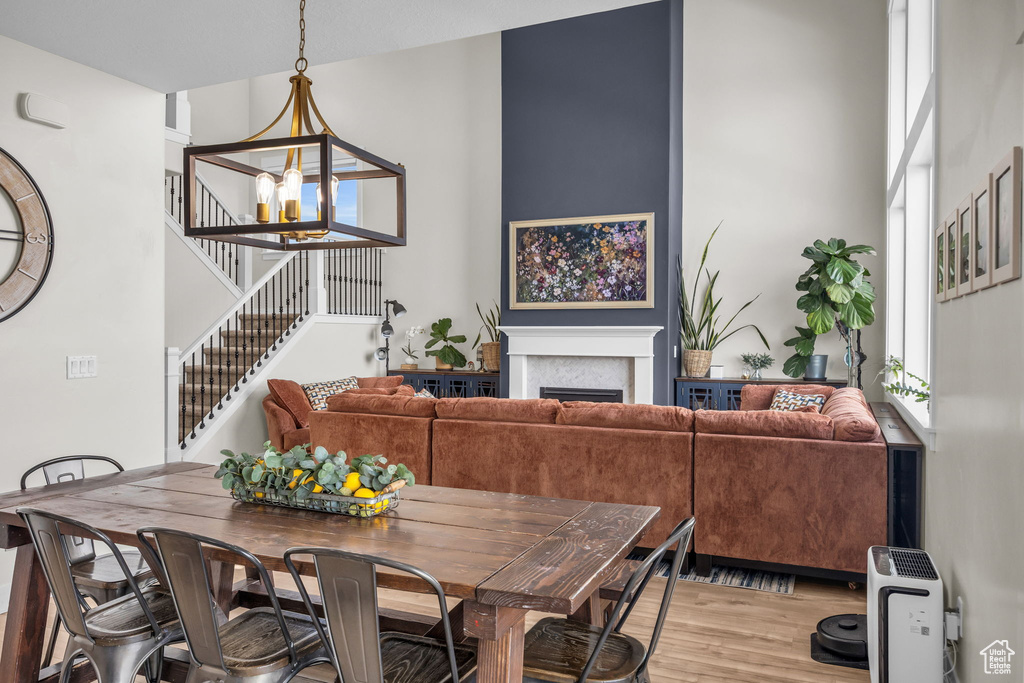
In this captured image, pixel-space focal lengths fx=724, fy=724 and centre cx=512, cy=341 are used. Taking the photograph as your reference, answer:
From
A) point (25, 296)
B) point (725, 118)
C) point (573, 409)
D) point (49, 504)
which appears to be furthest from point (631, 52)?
point (49, 504)

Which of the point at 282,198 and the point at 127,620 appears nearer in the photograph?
the point at 127,620

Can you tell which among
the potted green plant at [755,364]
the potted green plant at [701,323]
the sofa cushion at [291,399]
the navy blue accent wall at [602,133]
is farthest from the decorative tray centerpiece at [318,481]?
the potted green plant at [755,364]

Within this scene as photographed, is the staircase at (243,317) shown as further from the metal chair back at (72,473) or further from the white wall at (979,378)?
the white wall at (979,378)

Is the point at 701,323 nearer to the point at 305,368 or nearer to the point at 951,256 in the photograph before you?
the point at 305,368

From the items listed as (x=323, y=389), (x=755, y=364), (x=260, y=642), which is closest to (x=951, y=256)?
(x=260, y=642)

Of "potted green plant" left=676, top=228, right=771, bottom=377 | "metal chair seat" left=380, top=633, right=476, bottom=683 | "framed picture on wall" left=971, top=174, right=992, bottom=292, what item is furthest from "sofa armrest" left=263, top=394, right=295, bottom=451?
"framed picture on wall" left=971, top=174, right=992, bottom=292

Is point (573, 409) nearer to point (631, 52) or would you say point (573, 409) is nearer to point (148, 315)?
point (148, 315)

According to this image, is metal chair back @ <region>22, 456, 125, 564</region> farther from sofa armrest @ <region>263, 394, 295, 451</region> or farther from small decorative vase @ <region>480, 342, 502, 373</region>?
small decorative vase @ <region>480, 342, 502, 373</region>

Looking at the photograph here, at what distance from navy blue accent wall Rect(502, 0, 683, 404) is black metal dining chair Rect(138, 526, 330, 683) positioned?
17.5ft

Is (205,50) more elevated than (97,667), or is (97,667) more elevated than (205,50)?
(205,50)

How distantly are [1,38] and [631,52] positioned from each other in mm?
5335

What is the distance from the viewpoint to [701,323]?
728cm

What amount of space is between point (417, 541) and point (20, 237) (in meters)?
2.56

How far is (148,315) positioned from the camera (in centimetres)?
398
